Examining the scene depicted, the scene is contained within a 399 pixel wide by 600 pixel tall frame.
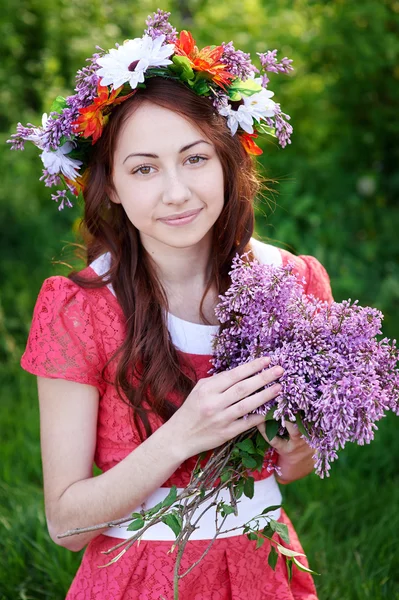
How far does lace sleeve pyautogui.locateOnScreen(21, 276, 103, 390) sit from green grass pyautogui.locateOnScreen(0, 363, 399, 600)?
0.99 m

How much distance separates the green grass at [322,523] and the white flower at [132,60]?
5.36ft

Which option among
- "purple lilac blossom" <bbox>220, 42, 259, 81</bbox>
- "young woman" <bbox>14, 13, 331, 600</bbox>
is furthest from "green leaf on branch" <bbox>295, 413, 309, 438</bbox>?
"purple lilac blossom" <bbox>220, 42, 259, 81</bbox>

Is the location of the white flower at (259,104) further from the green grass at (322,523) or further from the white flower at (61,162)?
the green grass at (322,523)

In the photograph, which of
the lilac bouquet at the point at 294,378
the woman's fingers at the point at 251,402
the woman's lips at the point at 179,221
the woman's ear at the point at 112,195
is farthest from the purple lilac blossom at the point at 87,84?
the woman's fingers at the point at 251,402

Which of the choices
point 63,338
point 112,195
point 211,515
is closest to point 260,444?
point 211,515

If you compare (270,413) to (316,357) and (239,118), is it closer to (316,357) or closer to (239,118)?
(316,357)

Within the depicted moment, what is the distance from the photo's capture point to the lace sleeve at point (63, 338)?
189cm

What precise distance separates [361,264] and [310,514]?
1.95 m

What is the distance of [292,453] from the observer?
6.28ft

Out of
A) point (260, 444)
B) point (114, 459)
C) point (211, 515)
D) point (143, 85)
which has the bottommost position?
point (211, 515)

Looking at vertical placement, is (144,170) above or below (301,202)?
above

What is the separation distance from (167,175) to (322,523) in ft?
5.59

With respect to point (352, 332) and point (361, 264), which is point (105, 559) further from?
point (361, 264)

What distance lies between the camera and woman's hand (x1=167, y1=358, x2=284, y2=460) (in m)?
1.63
